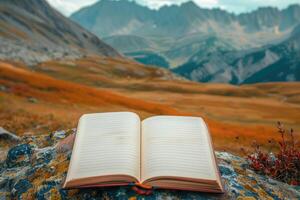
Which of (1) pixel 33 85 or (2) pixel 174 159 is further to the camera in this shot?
(1) pixel 33 85

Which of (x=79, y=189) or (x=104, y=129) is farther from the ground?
(x=104, y=129)

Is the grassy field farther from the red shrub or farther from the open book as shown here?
the red shrub

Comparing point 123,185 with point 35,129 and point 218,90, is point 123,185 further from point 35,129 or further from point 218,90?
point 218,90

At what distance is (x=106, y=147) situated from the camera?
675 centimetres

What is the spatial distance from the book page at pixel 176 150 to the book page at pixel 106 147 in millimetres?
225

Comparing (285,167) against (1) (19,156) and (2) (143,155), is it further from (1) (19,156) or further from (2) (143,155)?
(1) (19,156)

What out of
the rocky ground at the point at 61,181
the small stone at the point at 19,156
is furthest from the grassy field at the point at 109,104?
the rocky ground at the point at 61,181

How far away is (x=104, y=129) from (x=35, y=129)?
1592 centimetres

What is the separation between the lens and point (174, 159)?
6461 millimetres

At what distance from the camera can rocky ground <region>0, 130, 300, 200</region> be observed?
20.2 feet

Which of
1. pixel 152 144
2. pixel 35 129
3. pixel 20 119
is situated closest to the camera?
pixel 152 144

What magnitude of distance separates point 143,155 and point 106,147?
736 mm

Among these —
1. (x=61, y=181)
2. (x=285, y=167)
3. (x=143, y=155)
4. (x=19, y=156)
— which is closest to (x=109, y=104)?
(x=19, y=156)

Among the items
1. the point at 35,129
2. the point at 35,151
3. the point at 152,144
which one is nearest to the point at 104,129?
the point at 152,144
